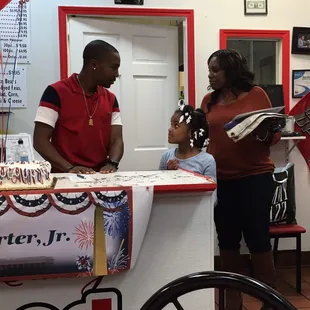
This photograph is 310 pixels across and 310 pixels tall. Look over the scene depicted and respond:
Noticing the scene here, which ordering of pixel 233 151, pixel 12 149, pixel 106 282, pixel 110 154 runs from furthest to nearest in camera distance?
pixel 12 149
pixel 233 151
pixel 110 154
pixel 106 282

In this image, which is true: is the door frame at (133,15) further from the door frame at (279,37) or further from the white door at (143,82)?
the door frame at (279,37)

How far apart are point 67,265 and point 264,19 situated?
2.54 m

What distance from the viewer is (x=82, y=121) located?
6.25ft

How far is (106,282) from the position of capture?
4.64 ft

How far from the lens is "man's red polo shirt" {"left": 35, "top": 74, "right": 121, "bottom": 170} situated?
6.15 ft

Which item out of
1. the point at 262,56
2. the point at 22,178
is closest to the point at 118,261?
the point at 22,178

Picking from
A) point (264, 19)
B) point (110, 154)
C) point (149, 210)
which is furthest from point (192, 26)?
point (149, 210)

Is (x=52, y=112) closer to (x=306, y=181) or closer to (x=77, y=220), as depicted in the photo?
(x=77, y=220)

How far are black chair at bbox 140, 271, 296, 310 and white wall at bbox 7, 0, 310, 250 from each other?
7.67ft

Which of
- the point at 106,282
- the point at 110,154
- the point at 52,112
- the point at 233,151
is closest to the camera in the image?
the point at 106,282

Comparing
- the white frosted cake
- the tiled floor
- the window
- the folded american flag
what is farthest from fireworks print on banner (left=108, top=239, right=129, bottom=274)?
the window

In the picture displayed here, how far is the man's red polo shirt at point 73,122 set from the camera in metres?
1.88

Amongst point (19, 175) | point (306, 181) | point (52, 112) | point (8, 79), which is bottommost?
point (306, 181)

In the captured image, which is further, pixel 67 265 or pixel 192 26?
A: pixel 192 26
